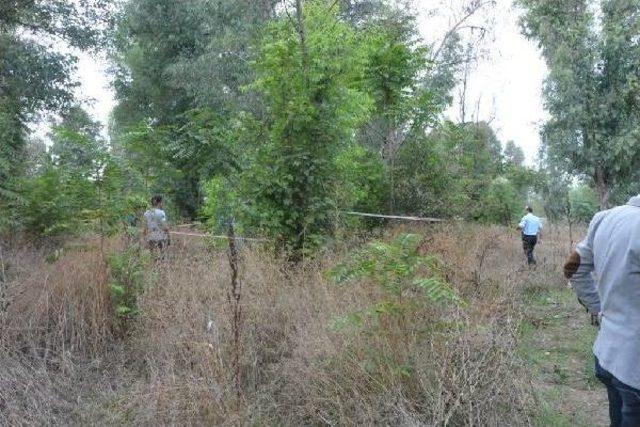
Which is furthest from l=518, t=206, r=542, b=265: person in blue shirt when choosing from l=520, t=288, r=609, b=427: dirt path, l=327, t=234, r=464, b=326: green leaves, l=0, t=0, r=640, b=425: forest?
l=327, t=234, r=464, b=326: green leaves


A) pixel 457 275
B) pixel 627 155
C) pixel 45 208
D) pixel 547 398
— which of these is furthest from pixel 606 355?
pixel 627 155

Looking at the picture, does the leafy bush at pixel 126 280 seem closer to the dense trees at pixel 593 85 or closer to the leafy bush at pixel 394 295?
the leafy bush at pixel 394 295

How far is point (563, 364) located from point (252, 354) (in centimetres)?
335

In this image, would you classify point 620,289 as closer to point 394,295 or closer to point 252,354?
point 394,295

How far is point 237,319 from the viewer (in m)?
4.42

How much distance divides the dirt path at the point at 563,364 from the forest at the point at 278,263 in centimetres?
4

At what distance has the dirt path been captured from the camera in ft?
14.8

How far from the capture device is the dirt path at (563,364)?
4.51 m

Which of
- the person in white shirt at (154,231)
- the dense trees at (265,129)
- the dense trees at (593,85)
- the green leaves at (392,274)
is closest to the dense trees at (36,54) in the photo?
the dense trees at (265,129)

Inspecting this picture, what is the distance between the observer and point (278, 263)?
7.03 meters

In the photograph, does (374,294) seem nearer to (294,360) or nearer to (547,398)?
A: (294,360)

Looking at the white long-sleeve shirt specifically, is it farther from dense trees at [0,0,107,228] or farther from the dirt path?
dense trees at [0,0,107,228]

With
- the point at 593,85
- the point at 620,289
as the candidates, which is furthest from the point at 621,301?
the point at 593,85

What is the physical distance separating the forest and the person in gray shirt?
3.12 ft
